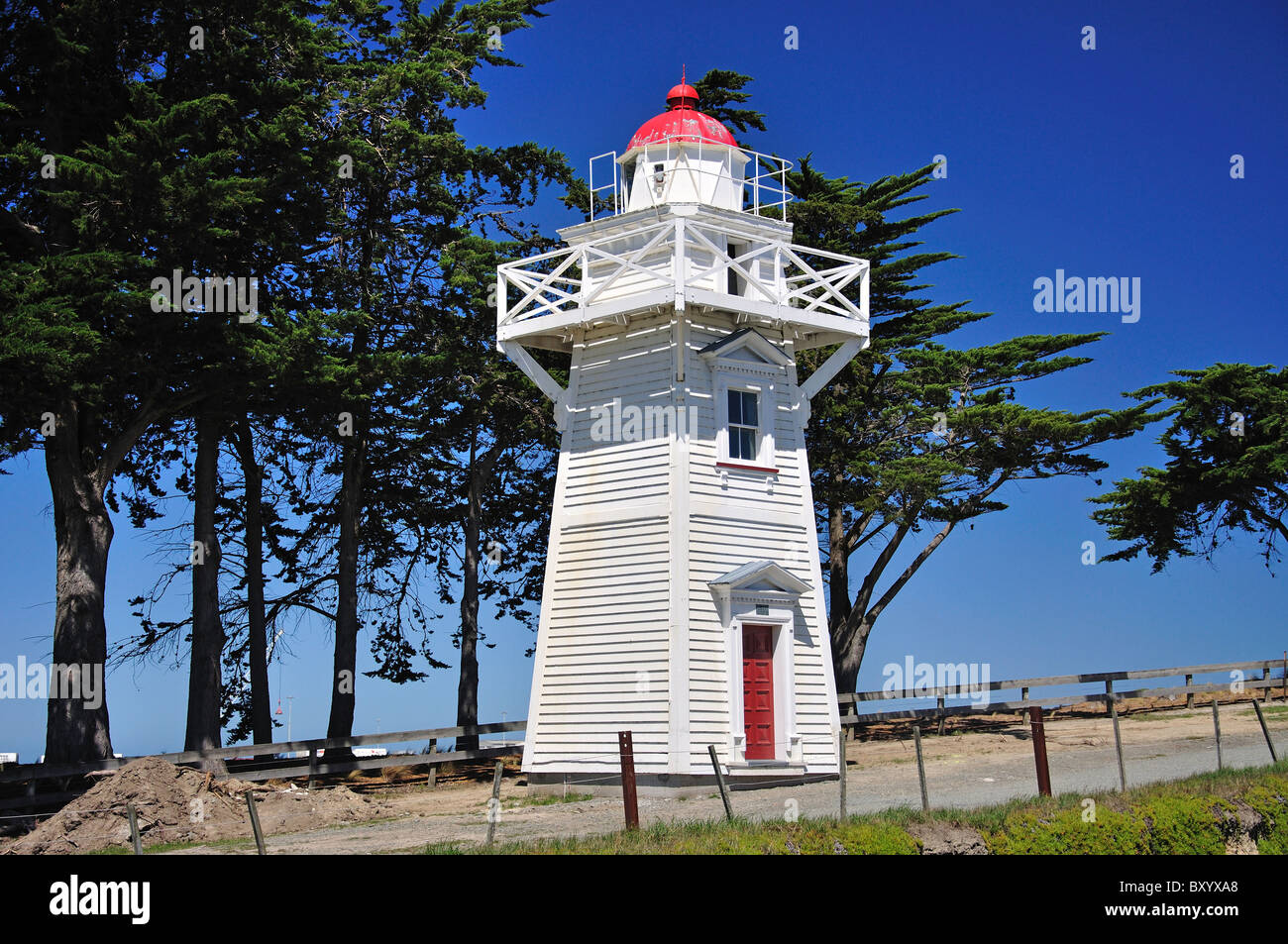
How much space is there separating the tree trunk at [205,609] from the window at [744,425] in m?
11.9

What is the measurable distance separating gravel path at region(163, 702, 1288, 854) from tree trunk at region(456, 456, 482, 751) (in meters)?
5.64

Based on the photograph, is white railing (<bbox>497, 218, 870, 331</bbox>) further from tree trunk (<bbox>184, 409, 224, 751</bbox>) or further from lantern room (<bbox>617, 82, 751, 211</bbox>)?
tree trunk (<bbox>184, 409, 224, 751</bbox>)

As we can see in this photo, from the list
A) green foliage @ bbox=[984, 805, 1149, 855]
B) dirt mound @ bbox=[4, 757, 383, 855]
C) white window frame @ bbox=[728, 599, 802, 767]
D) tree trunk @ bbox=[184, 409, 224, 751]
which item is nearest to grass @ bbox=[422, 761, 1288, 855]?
green foliage @ bbox=[984, 805, 1149, 855]

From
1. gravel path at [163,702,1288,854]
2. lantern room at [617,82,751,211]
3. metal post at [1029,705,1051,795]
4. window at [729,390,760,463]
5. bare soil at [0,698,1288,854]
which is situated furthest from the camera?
lantern room at [617,82,751,211]

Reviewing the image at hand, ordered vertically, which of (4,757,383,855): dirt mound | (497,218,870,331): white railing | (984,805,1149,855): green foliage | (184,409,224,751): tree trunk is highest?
(497,218,870,331): white railing

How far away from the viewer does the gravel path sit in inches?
756

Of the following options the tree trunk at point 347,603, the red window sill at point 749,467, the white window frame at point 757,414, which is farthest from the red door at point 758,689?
the tree trunk at point 347,603

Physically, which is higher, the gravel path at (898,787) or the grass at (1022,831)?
the grass at (1022,831)

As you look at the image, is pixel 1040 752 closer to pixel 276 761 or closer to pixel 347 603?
pixel 347 603

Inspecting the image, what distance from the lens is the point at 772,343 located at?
26.3 m

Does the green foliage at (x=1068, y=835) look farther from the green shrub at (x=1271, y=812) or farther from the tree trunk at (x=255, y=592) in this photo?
the tree trunk at (x=255, y=592)

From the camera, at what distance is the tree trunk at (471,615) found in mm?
35125

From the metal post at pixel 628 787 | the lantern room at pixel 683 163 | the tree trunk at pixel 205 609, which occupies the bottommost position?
the metal post at pixel 628 787
